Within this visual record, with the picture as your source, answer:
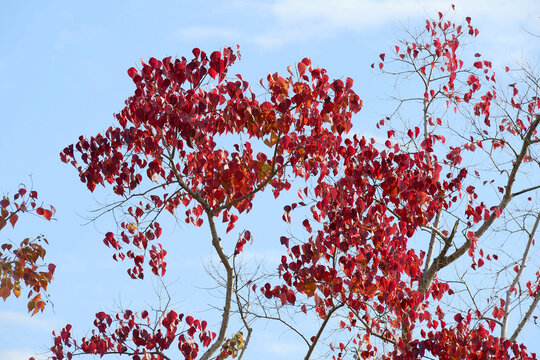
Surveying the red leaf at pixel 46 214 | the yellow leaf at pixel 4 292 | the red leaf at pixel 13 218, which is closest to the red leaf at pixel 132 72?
the red leaf at pixel 46 214

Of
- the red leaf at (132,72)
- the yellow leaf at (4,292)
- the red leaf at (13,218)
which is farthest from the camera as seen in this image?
the red leaf at (13,218)

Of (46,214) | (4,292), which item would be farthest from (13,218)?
(4,292)

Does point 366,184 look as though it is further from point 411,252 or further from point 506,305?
point 506,305

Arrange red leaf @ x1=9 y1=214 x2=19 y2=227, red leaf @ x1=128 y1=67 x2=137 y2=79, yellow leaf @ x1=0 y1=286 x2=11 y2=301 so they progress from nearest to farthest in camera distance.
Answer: red leaf @ x1=128 y1=67 x2=137 y2=79, yellow leaf @ x1=0 y1=286 x2=11 y2=301, red leaf @ x1=9 y1=214 x2=19 y2=227

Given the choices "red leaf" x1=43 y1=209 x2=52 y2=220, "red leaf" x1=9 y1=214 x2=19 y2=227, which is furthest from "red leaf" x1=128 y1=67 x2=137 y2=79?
"red leaf" x1=9 y1=214 x2=19 y2=227

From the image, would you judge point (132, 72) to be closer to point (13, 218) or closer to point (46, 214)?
point (46, 214)

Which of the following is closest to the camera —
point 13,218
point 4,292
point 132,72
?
point 132,72

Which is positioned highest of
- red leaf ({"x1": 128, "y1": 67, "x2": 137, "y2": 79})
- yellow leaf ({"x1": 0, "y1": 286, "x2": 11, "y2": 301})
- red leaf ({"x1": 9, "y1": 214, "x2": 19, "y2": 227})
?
red leaf ({"x1": 128, "y1": 67, "x2": 137, "y2": 79})

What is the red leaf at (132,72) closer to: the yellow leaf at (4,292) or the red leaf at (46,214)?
the red leaf at (46,214)

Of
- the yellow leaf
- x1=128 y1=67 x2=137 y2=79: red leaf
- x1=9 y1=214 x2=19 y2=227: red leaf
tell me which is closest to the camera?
x1=128 y1=67 x2=137 y2=79: red leaf

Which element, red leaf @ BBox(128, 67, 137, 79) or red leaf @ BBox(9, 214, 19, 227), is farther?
red leaf @ BBox(9, 214, 19, 227)

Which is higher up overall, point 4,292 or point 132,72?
point 132,72

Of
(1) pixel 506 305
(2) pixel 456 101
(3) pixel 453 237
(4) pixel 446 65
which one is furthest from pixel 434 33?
(1) pixel 506 305

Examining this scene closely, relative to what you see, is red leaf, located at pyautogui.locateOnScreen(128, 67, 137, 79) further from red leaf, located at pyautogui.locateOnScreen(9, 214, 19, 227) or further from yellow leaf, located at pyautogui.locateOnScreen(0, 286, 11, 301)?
yellow leaf, located at pyautogui.locateOnScreen(0, 286, 11, 301)
